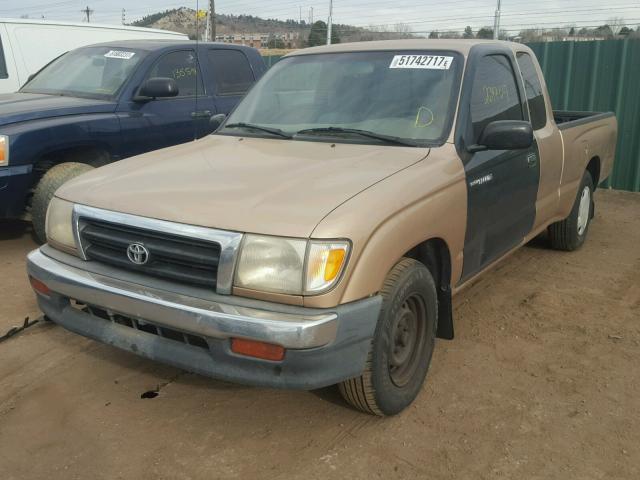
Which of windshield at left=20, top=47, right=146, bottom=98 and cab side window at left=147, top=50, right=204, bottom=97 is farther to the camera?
cab side window at left=147, top=50, right=204, bottom=97

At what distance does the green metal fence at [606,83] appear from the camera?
8.37m

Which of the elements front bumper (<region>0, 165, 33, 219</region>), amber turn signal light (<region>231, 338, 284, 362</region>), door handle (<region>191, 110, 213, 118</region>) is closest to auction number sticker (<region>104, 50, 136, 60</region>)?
door handle (<region>191, 110, 213, 118</region>)

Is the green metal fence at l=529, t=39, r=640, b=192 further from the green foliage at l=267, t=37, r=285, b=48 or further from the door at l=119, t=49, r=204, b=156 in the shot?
the green foliage at l=267, t=37, r=285, b=48

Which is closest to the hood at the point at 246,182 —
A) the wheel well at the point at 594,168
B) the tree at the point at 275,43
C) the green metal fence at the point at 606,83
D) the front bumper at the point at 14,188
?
the front bumper at the point at 14,188

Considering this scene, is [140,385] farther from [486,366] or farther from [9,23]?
[9,23]

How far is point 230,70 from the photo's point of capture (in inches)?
279

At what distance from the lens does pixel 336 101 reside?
12.4 feet

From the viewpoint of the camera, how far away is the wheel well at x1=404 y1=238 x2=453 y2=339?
10.8 ft

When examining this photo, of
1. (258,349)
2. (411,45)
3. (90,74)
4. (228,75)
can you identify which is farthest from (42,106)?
(258,349)

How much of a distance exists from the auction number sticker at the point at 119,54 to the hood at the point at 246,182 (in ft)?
9.96

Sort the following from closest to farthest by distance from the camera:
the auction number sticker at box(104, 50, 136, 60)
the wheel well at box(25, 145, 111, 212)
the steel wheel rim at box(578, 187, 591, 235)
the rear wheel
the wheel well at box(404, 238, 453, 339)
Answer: the wheel well at box(404, 238, 453, 339) < the wheel well at box(25, 145, 111, 212) < the rear wheel < the steel wheel rim at box(578, 187, 591, 235) < the auction number sticker at box(104, 50, 136, 60)

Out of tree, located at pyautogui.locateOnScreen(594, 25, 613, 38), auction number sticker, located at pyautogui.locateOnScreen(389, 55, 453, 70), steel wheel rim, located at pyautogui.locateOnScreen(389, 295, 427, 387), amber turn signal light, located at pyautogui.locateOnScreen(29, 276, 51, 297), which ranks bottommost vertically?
steel wheel rim, located at pyautogui.locateOnScreen(389, 295, 427, 387)

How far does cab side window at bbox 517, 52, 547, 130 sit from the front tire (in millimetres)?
2005

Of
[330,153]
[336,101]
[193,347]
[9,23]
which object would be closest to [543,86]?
[336,101]
